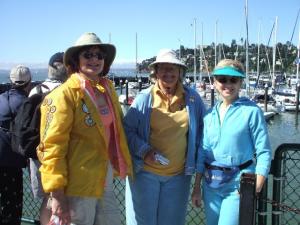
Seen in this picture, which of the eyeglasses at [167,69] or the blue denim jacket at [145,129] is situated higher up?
the eyeglasses at [167,69]

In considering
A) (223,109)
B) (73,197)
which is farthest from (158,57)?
(73,197)

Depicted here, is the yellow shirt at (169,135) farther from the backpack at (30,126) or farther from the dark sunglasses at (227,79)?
the backpack at (30,126)

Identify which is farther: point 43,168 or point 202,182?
point 202,182

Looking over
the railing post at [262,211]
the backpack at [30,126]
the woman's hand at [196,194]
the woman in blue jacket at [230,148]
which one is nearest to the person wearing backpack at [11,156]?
the backpack at [30,126]

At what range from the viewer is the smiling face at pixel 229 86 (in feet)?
11.4

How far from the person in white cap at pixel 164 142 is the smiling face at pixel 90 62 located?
63cm

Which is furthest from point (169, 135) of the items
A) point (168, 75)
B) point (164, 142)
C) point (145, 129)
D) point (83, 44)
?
point (83, 44)

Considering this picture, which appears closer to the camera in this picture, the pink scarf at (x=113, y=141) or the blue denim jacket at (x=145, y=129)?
the pink scarf at (x=113, y=141)

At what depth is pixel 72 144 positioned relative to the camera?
3094 mm

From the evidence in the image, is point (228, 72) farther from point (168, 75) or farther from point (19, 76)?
point (19, 76)

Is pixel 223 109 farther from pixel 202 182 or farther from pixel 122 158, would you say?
pixel 122 158

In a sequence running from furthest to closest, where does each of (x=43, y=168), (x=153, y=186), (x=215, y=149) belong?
(x=153, y=186)
(x=215, y=149)
(x=43, y=168)

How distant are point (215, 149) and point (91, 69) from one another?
3.89ft

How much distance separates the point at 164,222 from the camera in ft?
12.7
